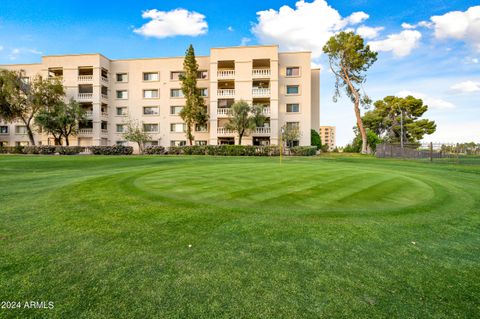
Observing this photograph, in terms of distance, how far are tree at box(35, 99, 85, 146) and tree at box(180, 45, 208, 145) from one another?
17335 millimetres

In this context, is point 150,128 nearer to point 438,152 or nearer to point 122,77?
point 122,77

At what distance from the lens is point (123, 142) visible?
144ft

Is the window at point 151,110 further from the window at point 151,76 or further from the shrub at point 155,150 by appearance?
the shrub at point 155,150

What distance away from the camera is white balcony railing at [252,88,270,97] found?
38812mm

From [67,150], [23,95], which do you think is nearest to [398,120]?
[67,150]

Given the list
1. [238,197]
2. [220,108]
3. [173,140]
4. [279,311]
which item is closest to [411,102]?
[220,108]

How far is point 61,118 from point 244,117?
93.3 ft

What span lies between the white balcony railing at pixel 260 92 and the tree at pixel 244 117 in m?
4.68

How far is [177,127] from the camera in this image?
141 ft

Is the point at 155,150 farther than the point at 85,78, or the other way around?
the point at 85,78

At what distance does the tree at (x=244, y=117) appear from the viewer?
3441cm

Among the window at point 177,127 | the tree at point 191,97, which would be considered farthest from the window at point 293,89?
the window at point 177,127

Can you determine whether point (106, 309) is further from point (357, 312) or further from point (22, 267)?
point (357, 312)

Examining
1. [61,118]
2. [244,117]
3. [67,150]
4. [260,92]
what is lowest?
[67,150]
